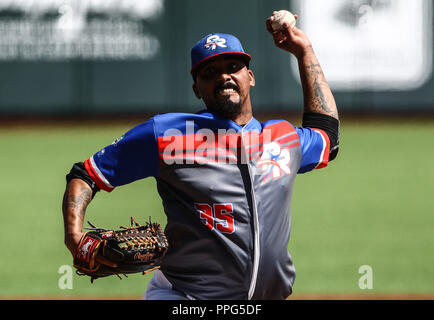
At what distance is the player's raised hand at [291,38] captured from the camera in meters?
3.18

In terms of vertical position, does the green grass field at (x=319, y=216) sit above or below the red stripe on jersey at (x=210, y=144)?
below

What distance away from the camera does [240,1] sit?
1814cm

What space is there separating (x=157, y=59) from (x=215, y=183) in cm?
1578

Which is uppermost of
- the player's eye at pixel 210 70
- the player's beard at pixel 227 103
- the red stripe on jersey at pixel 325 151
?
the player's eye at pixel 210 70

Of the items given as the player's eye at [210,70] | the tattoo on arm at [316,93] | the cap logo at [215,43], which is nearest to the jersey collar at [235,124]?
the player's eye at [210,70]

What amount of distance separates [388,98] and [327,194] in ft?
26.7

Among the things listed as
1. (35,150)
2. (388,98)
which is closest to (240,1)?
(388,98)

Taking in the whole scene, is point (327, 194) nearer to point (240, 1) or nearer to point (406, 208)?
point (406, 208)

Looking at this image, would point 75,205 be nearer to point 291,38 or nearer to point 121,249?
point 121,249

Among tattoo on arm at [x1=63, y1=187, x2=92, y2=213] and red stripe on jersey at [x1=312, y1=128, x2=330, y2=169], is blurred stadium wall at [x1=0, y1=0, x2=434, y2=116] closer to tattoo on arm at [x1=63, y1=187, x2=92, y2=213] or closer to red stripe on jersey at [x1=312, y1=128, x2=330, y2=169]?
red stripe on jersey at [x1=312, y1=128, x2=330, y2=169]

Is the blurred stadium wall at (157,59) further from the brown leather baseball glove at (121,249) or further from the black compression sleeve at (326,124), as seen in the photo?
the brown leather baseball glove at (121,249)

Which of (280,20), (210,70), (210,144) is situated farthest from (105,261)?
(280,20)

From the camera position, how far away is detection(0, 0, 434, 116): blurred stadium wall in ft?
58.0

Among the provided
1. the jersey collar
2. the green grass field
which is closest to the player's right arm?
the jersey collar
